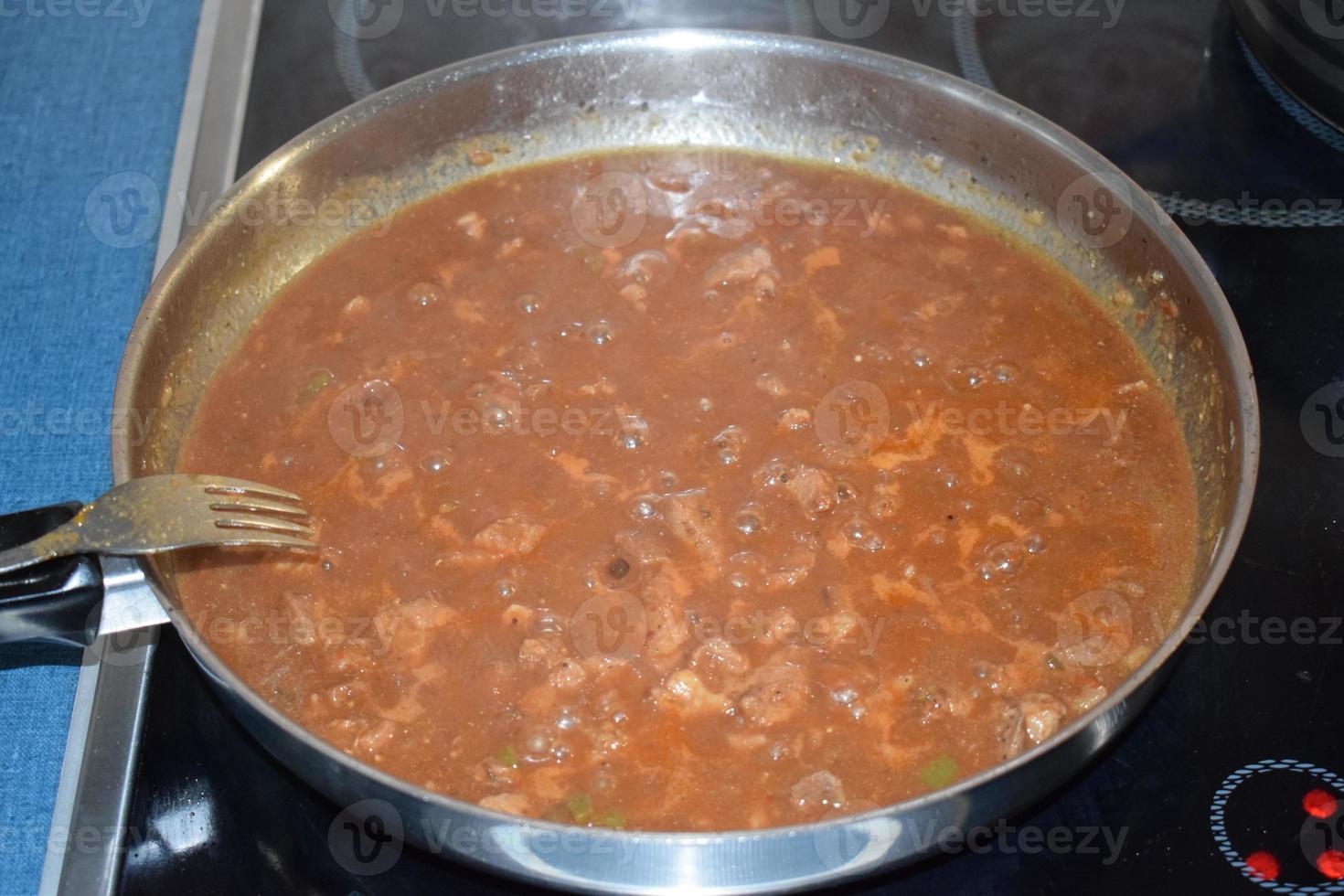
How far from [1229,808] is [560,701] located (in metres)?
0.97

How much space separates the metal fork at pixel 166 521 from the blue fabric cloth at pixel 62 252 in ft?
2.04

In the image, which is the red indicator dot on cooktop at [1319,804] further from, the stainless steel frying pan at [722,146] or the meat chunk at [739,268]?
the meat chunk at [739,268]

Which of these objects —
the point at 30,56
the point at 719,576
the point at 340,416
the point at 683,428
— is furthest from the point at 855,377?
the point at 30,56

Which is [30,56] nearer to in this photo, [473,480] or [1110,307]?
[473,480]

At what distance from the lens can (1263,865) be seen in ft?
5.93

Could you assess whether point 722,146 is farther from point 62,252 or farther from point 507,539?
point 62,252

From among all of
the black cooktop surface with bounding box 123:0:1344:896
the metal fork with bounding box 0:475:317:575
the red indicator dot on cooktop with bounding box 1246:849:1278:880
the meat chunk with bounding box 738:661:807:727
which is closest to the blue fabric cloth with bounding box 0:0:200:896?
the black cooktop surface with bounding box 123:0:1344:896

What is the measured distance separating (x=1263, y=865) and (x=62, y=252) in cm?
270

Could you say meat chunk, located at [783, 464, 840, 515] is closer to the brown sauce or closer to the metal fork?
the brown sauce

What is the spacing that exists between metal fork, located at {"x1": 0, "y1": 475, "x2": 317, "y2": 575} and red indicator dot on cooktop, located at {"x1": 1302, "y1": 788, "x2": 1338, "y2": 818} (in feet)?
5.01

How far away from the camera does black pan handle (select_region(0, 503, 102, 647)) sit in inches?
68.6

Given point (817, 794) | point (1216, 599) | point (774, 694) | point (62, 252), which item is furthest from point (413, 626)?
point (62, 252)

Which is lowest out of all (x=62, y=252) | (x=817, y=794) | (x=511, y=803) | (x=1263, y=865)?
(x=62, y=252)

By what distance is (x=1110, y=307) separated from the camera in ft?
8.18
